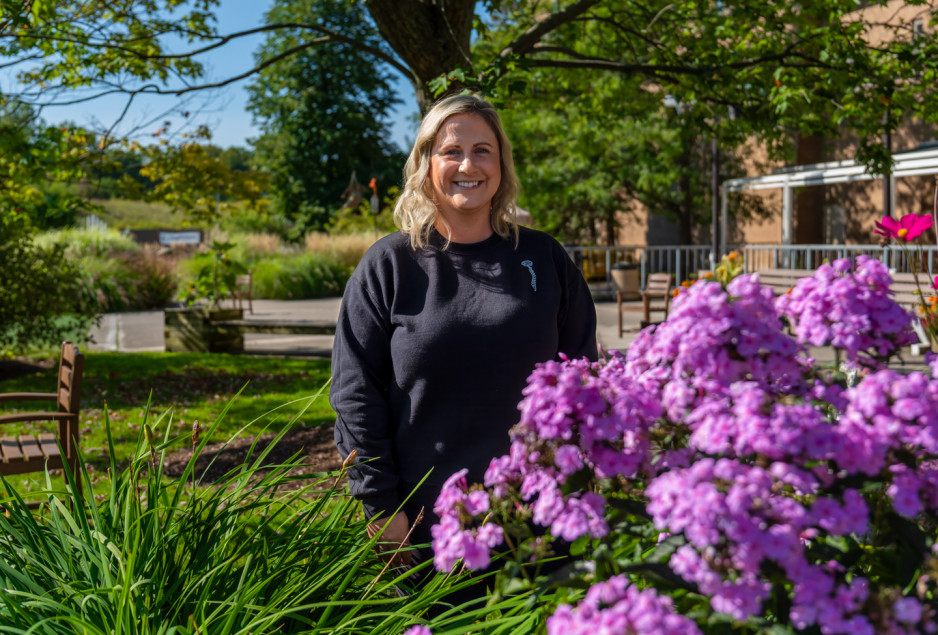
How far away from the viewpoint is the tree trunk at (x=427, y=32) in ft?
19.1

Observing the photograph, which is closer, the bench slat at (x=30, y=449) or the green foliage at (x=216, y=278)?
the bench slat at (x=30, y=449)

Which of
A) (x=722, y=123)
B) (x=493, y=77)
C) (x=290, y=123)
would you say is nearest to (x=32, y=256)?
(x=493, y=77)

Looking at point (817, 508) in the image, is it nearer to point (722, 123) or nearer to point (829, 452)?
point (829, 452)

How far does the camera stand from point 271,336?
14.1 m

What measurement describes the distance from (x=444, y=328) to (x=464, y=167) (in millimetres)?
502

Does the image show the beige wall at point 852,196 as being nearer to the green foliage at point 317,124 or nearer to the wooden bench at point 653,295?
the wooden bench at point 653,295

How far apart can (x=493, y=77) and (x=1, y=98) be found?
15.2ft

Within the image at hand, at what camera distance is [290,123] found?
3772 cm

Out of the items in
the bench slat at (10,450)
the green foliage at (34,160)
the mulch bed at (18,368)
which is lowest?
the mulch bed at (18,368)

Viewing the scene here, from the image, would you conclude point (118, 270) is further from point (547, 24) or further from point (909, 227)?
point (909, 227)

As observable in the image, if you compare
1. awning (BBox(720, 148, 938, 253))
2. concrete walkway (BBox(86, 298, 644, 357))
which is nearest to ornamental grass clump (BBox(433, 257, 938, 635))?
concrete walkway (BBox(86, 298, 644, 357))

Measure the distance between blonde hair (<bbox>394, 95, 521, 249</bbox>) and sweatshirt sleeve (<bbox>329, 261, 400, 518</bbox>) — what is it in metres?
0.23

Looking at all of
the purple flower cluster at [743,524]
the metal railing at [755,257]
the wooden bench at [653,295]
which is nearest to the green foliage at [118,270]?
the metal railing at [755,257]

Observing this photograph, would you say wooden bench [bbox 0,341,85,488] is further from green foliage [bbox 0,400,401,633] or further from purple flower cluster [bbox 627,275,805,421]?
purple flower cluster [bbox 627,275,805,421]
